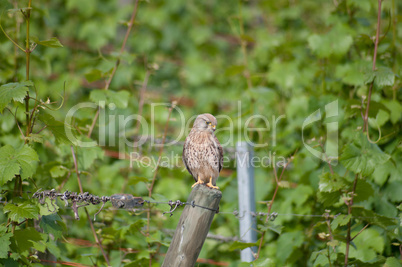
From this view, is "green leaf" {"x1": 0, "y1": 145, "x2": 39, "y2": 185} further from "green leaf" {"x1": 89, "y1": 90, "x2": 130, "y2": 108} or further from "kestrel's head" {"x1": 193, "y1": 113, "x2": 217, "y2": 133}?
"kestrel's head" {"x1": 193, "y1": 113, "x2": 217, "y2": 133}

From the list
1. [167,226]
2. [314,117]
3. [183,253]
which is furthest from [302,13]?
[183,253]

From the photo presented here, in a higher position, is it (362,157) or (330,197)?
(362,157)

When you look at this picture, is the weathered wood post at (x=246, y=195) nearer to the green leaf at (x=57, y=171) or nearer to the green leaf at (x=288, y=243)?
the green leaf at (x=288, y=243)

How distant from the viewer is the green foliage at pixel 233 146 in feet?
8.64

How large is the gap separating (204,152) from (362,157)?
1065mm

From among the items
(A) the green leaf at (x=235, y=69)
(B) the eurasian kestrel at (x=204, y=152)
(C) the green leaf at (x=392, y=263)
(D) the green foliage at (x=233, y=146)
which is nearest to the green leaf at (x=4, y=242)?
(D) the green foliage at (x=233, y=146)

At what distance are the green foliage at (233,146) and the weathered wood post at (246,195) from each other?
0.13m

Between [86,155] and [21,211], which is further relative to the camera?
[86,155]

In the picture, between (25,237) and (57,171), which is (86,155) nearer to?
(57,171)

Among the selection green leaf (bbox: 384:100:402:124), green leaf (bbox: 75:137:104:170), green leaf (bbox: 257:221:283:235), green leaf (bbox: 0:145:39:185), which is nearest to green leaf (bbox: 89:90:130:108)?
green leaf (bbox: 75:137:104:170)

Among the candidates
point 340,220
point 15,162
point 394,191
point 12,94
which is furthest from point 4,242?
point 394,191

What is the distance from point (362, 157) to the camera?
9.02 feet

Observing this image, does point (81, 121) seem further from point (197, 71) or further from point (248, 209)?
point (197, 71)

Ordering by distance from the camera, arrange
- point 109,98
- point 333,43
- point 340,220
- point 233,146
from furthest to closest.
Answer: point 233,146 → point 333,43 → point 109,98 → point 340,220
